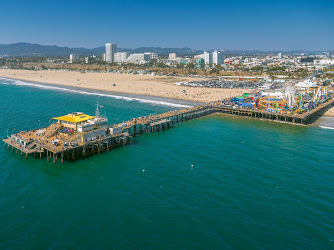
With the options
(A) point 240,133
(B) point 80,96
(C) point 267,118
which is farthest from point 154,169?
(B) point 80,96

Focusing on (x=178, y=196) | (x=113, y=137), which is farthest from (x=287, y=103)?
(x=178, y=196)

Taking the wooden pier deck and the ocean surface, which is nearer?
the ocean surface

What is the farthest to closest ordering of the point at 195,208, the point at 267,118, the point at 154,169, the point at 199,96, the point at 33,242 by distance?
the point at 199,96 → the point at 267,118 → the point at 154,169 → the point at 195,208 → the point at 33,242

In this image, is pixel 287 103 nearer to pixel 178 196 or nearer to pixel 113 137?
pixel 113 137

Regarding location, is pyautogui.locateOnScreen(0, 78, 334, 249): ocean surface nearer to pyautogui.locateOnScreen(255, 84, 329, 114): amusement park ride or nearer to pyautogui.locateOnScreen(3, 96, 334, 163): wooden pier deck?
pyautogui.locateOnScreen(3, 96, 334, 163): wooden pier deck

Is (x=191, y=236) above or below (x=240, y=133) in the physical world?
below

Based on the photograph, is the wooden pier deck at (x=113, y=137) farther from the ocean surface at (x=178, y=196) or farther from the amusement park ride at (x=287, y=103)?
the amusement park ride at (x=287, y=103)

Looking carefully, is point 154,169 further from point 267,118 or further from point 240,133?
point 267,118

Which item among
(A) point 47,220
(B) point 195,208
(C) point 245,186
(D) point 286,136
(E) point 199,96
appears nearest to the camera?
(A) point 47,220

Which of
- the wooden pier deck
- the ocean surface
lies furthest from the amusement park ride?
the ocean surface
